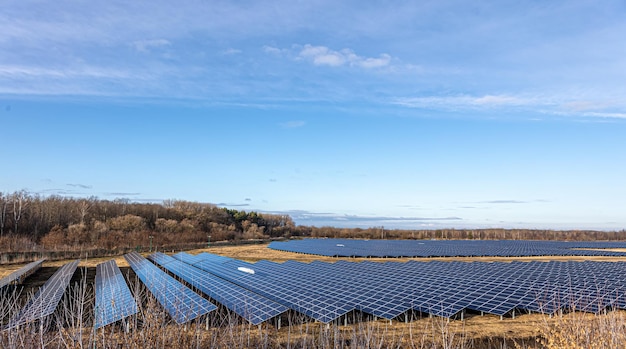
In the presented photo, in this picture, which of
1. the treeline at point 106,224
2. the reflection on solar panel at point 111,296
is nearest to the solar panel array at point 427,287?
the reflection on solar panel at point 111,296

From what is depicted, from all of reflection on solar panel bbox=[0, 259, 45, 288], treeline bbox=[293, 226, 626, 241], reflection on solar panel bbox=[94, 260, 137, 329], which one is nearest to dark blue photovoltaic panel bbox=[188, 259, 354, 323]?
reflection on solar panel bbox=[94, 260, 137, 329]

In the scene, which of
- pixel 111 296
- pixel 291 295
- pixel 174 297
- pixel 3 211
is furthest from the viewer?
pixel 3 211

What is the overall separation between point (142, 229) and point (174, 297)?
48.0m

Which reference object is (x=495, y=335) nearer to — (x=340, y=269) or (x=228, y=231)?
(x=340, y=269)

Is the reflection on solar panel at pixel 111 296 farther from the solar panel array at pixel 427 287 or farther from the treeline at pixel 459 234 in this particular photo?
the treeline at pixel 459 234

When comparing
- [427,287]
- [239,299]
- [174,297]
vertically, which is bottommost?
[239,299]

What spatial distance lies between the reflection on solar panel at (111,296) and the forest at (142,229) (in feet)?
69.3

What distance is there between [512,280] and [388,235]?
52.3 metres

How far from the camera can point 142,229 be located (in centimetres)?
5525

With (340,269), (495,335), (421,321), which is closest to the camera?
(495,335)

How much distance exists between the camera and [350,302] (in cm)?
1473

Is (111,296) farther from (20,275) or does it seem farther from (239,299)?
(20,275)

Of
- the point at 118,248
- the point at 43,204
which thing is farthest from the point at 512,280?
the point at 43,204

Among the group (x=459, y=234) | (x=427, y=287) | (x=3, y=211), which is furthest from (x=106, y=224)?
(x=459, y=234)
